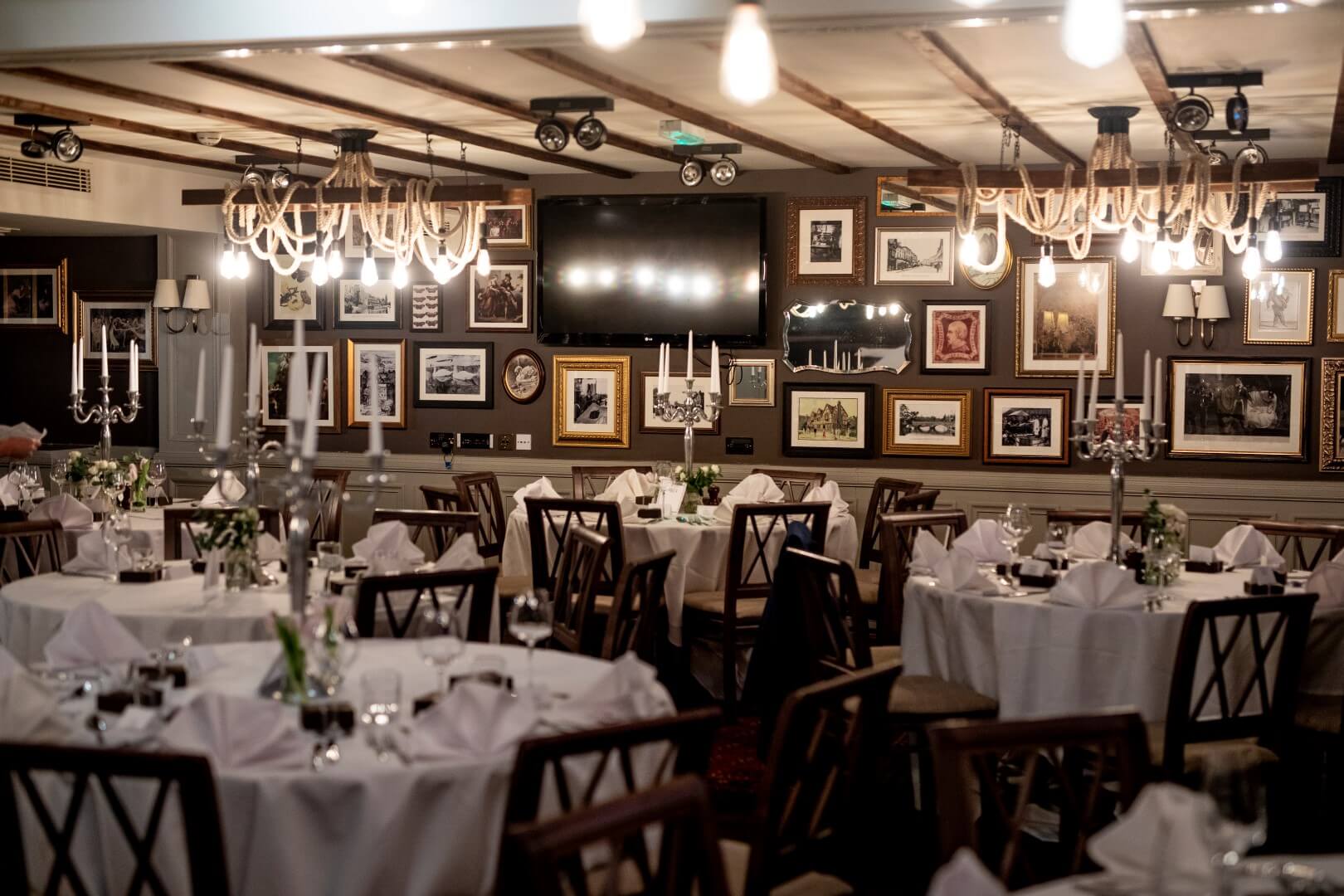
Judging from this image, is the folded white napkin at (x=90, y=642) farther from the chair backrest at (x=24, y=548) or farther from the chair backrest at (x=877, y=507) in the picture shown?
the chair backrest at (x=877, y=507)

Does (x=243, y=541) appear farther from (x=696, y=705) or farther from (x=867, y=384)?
(x=867, y=384)

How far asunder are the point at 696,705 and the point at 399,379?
13.8ft

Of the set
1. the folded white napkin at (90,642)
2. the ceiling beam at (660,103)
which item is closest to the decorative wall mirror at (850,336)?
the ceiling beam at (660,103)

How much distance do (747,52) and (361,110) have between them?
182 inches

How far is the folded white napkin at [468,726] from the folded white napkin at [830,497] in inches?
193

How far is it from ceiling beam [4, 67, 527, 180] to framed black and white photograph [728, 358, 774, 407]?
2.16 m

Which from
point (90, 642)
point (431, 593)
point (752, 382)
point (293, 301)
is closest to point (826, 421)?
point (752, 382)

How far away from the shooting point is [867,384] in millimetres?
9422

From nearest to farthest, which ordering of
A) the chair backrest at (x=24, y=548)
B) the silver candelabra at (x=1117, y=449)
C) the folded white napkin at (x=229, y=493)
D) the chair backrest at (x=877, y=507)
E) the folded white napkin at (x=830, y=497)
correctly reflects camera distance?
1. the silver candelabra at (x=1117, y=449)
2. the chair backrest at (x=24, y=548)
3. the folded white napkin at (x=229, y=493)
4. the folded white napkin at (x=830, y=497)
5. the chair backrest at (x=877, y=507)

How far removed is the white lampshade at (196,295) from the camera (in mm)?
10055

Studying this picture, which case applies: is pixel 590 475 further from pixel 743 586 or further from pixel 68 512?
pixel 68 512

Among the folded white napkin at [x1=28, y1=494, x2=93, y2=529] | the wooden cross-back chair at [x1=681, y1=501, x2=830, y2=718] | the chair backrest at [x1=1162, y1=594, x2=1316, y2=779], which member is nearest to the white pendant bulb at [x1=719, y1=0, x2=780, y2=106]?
the chair backrest at [x1=1162, y1=594, x2=1316, y2=779]

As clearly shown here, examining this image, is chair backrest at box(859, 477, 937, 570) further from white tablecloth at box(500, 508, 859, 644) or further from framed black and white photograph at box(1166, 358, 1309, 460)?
framed black and white photograph at box(1166, 358, 1309, 460)

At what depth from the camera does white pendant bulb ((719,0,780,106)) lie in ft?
8.67
